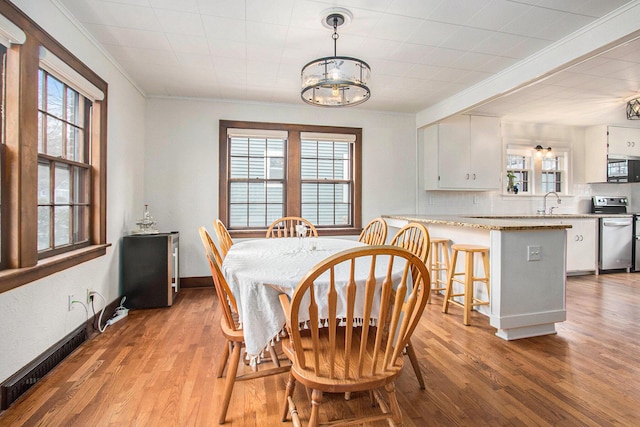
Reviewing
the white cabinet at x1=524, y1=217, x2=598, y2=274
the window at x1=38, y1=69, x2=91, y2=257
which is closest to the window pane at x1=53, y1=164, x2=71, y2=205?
the window at x1=38, y1=69, x2=91, y2=257

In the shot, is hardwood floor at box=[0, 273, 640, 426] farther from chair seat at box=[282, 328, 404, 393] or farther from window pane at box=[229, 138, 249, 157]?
window pane at box=[229, 138, 249, 157]

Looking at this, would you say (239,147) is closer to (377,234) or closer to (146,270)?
(146,270)

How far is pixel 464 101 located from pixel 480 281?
217 cm

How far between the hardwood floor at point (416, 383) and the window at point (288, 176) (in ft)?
6.24

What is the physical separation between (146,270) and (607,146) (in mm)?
6948

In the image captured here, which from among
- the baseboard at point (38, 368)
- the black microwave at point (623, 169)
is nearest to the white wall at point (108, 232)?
the baseboard at point (38, 368)

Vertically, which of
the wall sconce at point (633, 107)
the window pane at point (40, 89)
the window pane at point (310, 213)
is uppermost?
the wall sconce at point (633, 107)

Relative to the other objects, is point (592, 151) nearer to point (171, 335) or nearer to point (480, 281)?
point (480, 281)

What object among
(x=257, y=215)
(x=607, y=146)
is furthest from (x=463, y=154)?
(x=257, y=215)

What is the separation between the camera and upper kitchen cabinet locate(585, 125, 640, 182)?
5.42 meters

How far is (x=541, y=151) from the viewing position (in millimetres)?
5457

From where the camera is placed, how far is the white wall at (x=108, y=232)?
189 centimetres

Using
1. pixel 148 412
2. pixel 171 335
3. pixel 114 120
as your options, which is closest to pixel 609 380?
pixel 148 412

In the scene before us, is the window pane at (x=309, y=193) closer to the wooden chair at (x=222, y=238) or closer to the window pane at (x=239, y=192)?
the window pane at (x=239, y=192)
